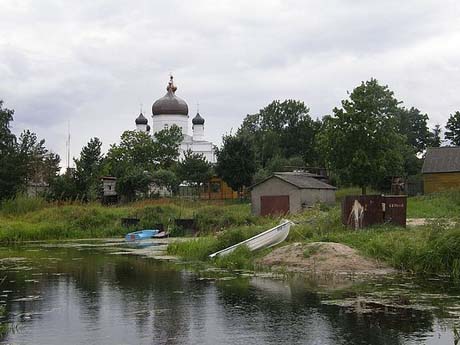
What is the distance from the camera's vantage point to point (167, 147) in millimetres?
72438

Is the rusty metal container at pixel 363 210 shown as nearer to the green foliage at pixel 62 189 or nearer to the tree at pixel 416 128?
the green foliage at pixel 62 189

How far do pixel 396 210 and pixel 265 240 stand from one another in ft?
16.3

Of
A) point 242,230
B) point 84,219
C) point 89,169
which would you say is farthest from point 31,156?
point 242,230

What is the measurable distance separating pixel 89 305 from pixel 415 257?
8967 millimetres

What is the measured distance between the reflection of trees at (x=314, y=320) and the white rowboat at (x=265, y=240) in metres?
6.43

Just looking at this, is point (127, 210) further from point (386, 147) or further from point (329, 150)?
point (386, 147)

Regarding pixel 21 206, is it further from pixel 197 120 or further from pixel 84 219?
pixel 197 120

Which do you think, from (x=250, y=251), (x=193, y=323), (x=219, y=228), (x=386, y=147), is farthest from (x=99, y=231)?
(x=193, y=323)

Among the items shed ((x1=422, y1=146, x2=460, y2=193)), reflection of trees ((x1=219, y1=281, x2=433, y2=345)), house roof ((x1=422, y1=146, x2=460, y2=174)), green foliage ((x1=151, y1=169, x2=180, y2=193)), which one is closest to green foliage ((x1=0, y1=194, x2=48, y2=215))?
green foliage ((x1=151, y1=169, x2=180, y2=193))

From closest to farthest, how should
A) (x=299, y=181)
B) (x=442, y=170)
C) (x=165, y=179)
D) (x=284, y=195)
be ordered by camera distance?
(x=284, y=195), (x=299, y=181), (x=442, y=170), (x=165, y=179)

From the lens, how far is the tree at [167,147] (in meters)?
71.3

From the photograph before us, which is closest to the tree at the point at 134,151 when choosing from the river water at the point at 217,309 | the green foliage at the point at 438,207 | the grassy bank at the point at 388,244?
the green foliage at the point at 438,207

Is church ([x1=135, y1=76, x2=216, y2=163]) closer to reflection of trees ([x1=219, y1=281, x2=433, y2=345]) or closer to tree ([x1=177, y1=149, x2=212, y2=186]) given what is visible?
tree ([x1=177, y1=149, x2=212, y2=186])

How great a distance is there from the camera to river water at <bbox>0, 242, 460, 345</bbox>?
10.8m
